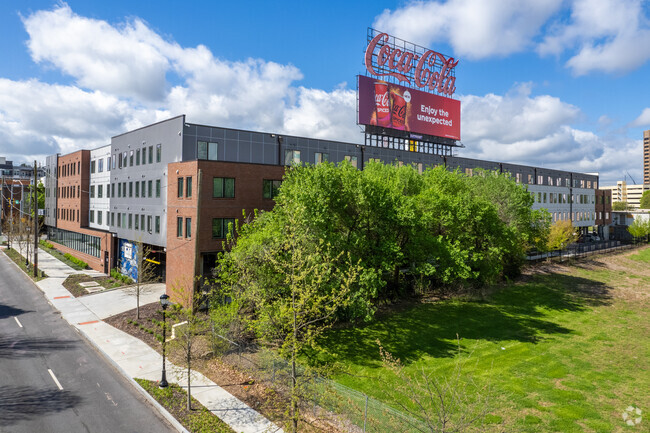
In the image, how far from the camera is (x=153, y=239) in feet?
138

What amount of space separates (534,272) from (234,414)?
48138 mm

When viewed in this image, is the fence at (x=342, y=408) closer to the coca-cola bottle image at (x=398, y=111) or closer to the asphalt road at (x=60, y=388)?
the asphalt road at (x=60, y=388)

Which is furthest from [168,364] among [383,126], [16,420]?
[383,126]

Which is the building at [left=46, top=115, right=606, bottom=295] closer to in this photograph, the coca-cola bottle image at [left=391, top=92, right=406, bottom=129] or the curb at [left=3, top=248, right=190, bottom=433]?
the coca-cola bottle image at [left=391, top=92, right=406, bottom=129]

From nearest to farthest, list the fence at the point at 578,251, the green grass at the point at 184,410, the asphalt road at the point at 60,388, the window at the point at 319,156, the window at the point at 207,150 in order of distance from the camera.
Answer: the green grass at the point at 184,410 < the asphalt road at the point at 60,388 < the window at the point at 207,150 < the window at the point at 319,156 < the fence at the point at 578,251

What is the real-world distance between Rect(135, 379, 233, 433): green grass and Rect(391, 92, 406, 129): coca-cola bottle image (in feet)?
159

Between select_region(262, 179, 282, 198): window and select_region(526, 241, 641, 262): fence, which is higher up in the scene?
select_region(262, 179, 282, 198): window

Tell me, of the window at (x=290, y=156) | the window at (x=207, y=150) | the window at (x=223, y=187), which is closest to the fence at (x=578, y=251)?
the window at (x=290, y=156)

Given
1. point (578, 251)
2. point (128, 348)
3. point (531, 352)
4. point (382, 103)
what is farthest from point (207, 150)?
point (578, 251)

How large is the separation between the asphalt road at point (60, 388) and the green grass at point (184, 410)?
1.76ft

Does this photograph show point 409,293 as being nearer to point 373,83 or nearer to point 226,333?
point 226,333

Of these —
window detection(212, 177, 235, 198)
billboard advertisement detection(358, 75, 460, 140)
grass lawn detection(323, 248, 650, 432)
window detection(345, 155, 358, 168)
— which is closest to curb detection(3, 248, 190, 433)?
grass lawn detection(323, 248, 650, 432)

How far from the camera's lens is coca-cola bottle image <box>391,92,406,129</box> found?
59.7m

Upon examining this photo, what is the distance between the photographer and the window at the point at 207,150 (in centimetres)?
3894
